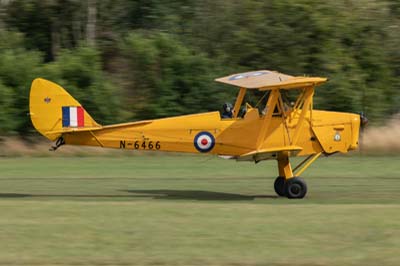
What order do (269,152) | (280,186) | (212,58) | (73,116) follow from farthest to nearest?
(212,58)
(280,186)
(73,116)
(269,152)

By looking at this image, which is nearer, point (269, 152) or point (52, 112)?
point (269, 152)

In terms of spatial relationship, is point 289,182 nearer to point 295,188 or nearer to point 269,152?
point 295,188

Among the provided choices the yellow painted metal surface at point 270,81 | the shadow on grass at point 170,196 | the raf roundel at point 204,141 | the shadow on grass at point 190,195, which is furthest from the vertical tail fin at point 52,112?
the yellow painted metal surface at point 270,81

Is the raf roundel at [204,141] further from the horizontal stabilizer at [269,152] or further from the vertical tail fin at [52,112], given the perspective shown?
the vertical tail fin at [52,112]

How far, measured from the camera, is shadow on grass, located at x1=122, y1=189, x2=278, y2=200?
1762cm

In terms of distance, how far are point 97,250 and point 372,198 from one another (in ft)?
26.3

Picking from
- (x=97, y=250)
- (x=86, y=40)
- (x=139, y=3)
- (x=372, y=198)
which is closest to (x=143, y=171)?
(x=372, y=198)

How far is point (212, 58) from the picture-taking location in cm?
3394

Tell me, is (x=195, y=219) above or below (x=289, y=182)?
above

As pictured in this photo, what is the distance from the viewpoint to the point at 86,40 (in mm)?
38000

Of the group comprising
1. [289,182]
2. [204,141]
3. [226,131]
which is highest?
[226,131]

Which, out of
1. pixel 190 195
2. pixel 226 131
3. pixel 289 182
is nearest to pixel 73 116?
pixel 190 195

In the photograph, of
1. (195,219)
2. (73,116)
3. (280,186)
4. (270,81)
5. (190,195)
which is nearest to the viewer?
(195,219)

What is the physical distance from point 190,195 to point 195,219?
498 centimetres
